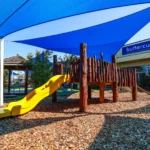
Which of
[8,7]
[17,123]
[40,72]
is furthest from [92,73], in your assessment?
[40,72]

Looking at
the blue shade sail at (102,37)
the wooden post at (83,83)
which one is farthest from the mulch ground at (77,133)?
the blue shade sail at (102,37)

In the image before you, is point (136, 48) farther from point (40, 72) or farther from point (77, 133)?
point (77, 133)

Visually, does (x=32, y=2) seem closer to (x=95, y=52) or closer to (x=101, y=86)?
(x=101, y=86)

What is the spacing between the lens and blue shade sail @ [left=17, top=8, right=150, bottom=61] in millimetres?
7012

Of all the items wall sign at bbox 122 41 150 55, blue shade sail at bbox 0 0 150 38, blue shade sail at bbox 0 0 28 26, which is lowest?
blue shade sail at bbox 0 0 28 26

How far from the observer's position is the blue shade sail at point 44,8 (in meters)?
4.75

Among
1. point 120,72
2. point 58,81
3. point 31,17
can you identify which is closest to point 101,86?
point 120,72

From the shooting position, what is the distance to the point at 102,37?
27.5 feet

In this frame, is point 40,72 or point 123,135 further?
point 40,72

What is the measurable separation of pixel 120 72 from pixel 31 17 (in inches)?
157

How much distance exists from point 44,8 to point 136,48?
1321cm

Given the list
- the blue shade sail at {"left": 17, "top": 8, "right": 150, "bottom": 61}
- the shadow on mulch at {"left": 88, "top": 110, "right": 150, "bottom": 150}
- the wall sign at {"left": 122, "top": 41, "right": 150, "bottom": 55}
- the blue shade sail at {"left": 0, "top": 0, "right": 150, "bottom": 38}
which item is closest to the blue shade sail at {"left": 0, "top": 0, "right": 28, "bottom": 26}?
the blue shade sail at {"left": 0, "top": 0, "right": 150, "bottom": 38}

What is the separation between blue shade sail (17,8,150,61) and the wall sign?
6.55 meters

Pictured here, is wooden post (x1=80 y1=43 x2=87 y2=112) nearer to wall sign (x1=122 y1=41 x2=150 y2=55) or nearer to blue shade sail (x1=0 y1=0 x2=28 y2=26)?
blue shade sail (x1=0 y1=0 x2=28 y2=26)
